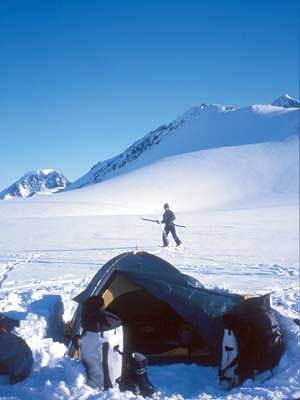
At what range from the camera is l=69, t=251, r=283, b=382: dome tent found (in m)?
5.76

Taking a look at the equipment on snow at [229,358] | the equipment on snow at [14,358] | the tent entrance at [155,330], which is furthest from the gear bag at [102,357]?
the tent entrance at [155,330]

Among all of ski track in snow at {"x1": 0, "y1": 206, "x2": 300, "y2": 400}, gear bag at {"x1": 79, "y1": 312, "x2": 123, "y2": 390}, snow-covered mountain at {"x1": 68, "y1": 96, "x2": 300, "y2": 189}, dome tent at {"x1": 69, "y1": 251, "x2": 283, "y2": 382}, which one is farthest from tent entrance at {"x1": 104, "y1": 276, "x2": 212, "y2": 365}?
snow-covered mountain at {"x1": 68, "y1": 96, "x2": 300, "y2": 189}

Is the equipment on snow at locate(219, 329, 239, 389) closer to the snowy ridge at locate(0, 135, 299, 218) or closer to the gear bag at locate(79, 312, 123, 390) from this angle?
the gear bag at locate(79, 312, 123, 390)

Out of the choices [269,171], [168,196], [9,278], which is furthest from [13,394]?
[269,171]

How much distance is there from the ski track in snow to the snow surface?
0.02 metres

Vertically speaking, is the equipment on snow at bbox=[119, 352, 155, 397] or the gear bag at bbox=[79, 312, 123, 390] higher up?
the gear bag at bbox=[79, 312, 123, 390]

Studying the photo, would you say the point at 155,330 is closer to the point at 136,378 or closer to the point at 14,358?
the point at 136,378

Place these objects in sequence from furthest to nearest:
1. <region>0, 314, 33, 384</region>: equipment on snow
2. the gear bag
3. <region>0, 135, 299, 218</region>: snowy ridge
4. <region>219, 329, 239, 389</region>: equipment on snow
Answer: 1. <region>0, 135, 299, 218</region>: snowy ridge
2. <region>219, 329, 239, 389</region>: equipment on snow
3. the gear bag
4. <region>0, 314, 33, 384</region>: equipment on snow

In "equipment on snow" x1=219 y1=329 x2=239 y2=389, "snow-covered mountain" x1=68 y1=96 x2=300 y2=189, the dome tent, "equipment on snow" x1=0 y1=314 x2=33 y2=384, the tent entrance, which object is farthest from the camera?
"snow-covered mountain" x1=68 y1=96 x2=300 y2=189

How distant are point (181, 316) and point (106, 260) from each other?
27.1 ft

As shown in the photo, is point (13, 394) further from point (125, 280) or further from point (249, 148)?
point (249, 148)

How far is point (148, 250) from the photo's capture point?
54.4 ft

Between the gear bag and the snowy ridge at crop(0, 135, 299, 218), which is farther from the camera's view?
the snowy ridge at crop(0, 135, 299, 218)

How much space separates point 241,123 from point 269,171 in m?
34.5
